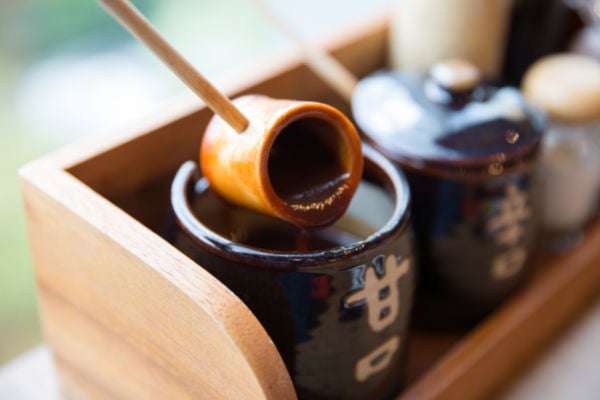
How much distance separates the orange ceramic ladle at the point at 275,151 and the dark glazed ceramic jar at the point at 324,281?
0.09ft

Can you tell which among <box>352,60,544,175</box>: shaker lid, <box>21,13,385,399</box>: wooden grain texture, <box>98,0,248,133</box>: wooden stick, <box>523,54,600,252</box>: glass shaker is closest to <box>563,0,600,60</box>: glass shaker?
<box>523,54,600,252</box>: glass shaker

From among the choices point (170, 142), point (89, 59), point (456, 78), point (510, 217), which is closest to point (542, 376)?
point (510, 217)

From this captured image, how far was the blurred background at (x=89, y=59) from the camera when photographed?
3.94 ft

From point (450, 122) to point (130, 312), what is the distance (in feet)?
0.88

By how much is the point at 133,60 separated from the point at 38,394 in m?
0.90

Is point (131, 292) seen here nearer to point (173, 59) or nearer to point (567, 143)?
point (173, 59)

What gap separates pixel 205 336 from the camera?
0.39 meters

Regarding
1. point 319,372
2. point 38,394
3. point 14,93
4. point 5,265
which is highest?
point 319,372

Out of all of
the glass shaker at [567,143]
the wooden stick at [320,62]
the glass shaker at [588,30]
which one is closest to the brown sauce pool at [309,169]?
the wooden stick at [320,62]

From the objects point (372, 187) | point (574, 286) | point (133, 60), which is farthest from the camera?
point (133, 60)

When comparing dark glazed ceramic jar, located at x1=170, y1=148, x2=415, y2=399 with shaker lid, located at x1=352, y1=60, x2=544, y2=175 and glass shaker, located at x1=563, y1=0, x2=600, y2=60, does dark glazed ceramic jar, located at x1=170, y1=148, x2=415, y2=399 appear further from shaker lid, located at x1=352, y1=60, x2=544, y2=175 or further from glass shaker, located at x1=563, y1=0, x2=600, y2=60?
glass shaker, located at x1=563, y1=0, x2=600, y2=60

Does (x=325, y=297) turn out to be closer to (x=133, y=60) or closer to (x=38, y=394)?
(x=38, y=394)

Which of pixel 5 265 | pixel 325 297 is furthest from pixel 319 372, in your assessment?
pixel 5 265

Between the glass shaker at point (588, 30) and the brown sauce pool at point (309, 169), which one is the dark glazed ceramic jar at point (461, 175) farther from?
the glass shaker at point (588, 30)
